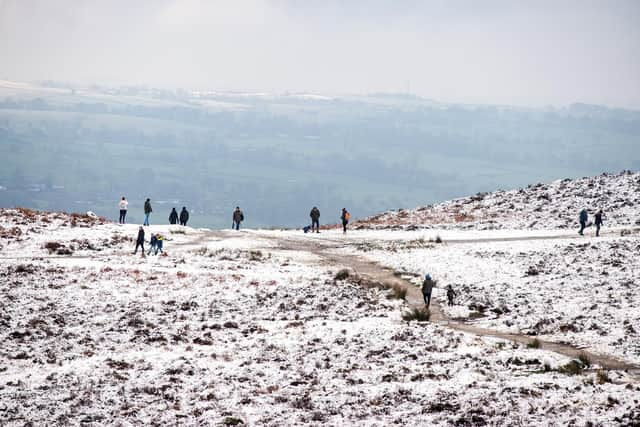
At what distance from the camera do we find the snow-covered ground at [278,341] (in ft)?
71.5

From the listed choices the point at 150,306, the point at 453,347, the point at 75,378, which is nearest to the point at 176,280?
the point at 150,306

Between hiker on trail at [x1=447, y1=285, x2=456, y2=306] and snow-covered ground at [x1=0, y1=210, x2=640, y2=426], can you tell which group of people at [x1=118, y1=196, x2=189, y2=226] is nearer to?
snow-covered ground at [x1=0, y1=210, x2=640, y2=426]

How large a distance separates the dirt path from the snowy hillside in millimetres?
13336

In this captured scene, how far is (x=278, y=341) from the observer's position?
2950 cm

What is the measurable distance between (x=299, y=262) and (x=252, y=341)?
651 inches

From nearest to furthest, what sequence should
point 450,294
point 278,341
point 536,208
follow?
1. point 278,341
2. point 450,294
3. point 536,208

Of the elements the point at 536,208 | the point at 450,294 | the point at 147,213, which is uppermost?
the point at 536,208

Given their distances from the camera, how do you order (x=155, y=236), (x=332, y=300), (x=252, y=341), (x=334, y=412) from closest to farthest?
(x=334, y=412), (x=252, y=341), (x=332, y=300), (x=155, y=236)

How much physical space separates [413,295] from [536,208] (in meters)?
33.6

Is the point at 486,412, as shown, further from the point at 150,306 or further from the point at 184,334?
the point at 150,306

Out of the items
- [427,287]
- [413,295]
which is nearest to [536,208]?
[413,295]

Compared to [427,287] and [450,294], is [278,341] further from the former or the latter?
[450,294]

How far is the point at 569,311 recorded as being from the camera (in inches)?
1265

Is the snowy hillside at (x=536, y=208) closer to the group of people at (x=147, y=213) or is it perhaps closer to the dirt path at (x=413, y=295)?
the dirt path at (x=413, y=295)
